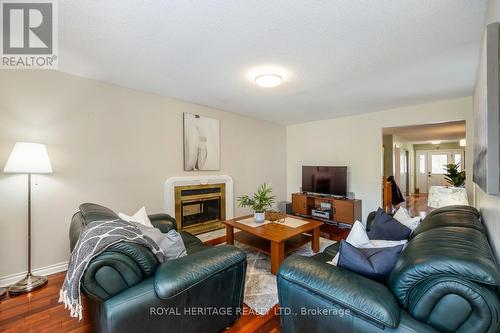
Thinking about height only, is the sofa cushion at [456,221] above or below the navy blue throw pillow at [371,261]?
above

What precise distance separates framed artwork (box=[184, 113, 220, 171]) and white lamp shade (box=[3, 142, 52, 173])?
5.92 ft

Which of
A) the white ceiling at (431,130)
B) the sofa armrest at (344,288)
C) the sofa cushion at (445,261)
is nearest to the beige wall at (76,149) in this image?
the sofa armrest at (344,288)

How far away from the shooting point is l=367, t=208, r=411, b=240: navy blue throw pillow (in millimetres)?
1744

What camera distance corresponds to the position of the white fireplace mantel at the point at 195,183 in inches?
Result: 134

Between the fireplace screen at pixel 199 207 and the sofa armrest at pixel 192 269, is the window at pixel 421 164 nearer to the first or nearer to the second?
the fireplace screen at pixel 199 207

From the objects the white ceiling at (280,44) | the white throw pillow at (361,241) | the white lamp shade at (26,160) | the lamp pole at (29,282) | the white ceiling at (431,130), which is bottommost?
the lamp pole at (29,282)

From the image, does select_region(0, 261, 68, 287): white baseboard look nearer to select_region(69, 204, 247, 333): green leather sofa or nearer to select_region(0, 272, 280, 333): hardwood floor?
select_region(0, 272, 280, 333): hardwood floor

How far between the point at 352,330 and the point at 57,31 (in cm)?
290

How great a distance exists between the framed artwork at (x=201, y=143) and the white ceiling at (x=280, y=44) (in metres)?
0.69

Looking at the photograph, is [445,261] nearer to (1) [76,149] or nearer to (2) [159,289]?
(2) [159,289]

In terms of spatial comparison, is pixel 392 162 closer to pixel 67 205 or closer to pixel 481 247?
pixel 481 247

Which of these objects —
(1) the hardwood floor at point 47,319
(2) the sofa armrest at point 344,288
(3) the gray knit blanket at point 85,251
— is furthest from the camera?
(1) the hardwood floor at point 47,319

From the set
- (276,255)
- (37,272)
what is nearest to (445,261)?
(276,255)

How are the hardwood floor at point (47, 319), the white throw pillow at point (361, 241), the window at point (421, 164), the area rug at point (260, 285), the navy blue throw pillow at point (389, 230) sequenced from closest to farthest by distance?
1. the white throw pillow at point (361, 241)
2. the hardwood floor at point (47, 319)
3. the navy blue throw pillow at point (389, 230)
4. the area rug at point (260, 285)
5. the window at point (421, 164)
